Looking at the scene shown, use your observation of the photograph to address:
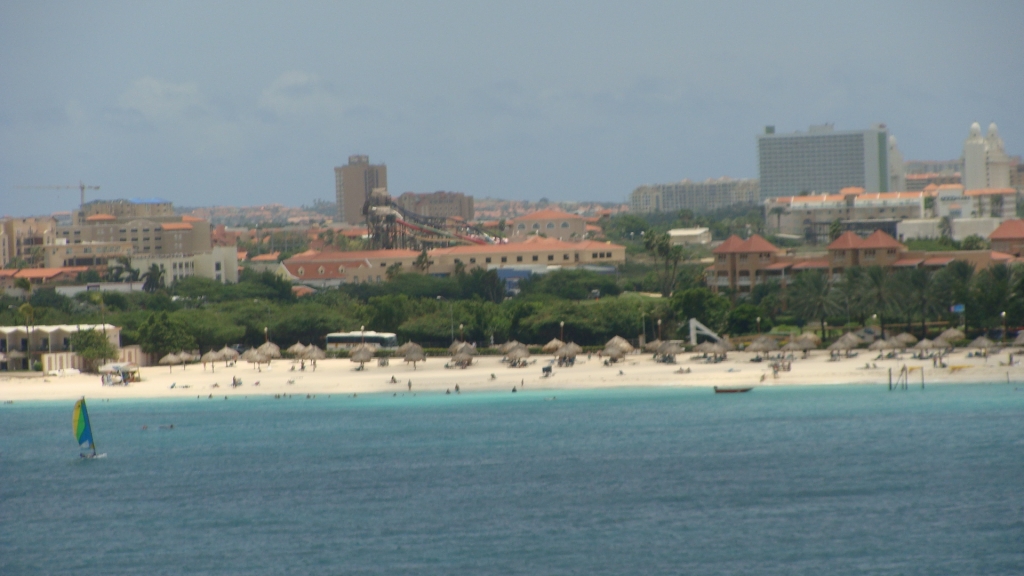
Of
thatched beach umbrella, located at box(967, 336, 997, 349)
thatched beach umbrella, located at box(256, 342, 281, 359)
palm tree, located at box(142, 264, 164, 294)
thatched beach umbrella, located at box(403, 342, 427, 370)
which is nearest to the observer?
thatched beach umbrella, located at box(967, 336, 997, 349)

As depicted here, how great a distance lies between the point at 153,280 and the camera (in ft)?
360

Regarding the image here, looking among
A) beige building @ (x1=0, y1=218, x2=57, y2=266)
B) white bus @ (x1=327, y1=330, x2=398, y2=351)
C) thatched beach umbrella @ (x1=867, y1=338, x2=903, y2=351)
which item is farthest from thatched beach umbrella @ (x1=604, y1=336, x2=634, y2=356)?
beige building @ (x1=0, y1=218, x2=57, y2=266)

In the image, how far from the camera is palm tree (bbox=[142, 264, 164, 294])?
10906 centimetres

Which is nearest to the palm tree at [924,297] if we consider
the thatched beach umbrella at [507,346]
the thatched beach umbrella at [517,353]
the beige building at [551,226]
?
the thatched beach umbrella at [517,353]

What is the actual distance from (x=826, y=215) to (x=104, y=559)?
5212 inches

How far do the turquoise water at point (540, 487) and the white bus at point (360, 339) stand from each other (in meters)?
15.9

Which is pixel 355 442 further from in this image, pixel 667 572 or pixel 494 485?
pixel 667 572

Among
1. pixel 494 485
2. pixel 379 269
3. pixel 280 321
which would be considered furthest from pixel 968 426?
pixel 379 269

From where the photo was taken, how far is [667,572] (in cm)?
2997

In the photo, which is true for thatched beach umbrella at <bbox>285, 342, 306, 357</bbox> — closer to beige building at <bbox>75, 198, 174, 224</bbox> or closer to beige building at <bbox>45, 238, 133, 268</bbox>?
beige building at <bbox>45, 238, 133, 268</bbox>

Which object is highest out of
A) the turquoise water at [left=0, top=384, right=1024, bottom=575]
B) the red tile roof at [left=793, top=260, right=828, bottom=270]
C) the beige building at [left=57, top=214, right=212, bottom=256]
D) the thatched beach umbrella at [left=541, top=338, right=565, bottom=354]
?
the beige building at [left=57, top=214, right=212, bottom=256]

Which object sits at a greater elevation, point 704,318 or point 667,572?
point 704,318

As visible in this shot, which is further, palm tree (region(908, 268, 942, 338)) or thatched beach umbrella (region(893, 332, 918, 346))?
palm tree (region(908, 268, 942, 338))

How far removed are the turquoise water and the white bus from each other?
15857 mm
